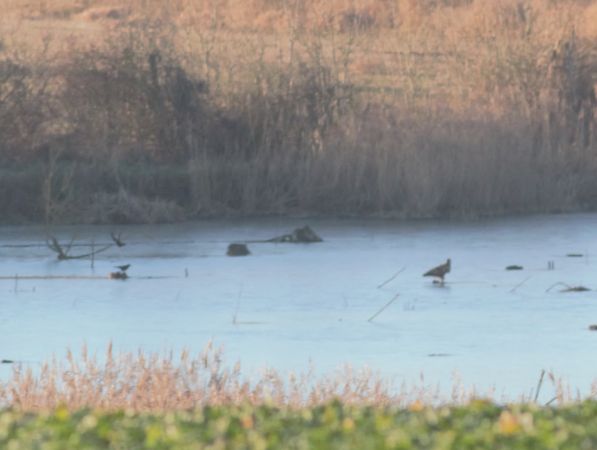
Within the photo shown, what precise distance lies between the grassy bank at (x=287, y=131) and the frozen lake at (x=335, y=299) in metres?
0.82

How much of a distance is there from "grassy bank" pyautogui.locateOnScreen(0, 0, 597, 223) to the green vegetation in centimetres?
1505

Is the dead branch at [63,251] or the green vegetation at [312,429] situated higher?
the green vegetation at [312,429]

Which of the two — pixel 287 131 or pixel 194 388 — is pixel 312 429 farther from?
pixel 287 131

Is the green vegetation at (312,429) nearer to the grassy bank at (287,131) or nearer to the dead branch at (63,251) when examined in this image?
the dead branch at (63,251)

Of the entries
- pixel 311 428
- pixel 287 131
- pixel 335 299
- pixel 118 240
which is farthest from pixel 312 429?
pixel 287 131

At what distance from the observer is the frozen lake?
1307cm

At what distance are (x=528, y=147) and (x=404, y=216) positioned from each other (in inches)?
86.1

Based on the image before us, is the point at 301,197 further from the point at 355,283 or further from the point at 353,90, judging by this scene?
the point at 355,283

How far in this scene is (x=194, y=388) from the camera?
11.0 meters

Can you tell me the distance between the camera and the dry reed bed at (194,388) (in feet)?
33.1

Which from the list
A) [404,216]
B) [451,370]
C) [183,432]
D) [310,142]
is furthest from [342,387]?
[310,142]

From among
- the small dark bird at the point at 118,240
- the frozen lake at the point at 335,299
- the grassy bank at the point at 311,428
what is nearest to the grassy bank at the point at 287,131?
the frozen lake at the point at 335,299

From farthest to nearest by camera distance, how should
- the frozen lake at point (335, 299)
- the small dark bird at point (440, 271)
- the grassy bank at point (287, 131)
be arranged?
the grassy bank at point (287, 131)
the small dark bird at point (440, 271)
the frozen lake at point (335, 299)

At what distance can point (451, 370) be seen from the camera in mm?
12438
